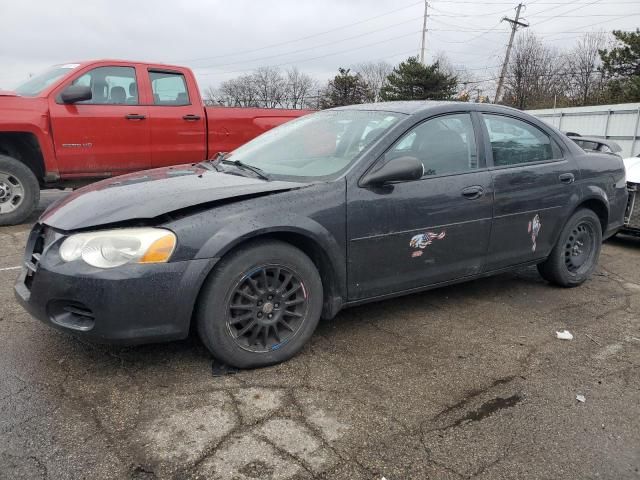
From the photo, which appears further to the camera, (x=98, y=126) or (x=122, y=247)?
(x=98, y=126)

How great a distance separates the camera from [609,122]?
19.0 metres

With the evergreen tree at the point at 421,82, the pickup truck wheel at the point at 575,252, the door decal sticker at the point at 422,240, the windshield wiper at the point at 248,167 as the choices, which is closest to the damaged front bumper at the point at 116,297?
the windshield wiper at the point at 248,167

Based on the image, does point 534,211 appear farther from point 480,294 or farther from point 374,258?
point 374,258

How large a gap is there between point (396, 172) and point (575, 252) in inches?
91.8

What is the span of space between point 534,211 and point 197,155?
4.77 metres

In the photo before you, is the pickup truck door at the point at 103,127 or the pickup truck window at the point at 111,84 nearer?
the pickup truck door at the point at 103,127

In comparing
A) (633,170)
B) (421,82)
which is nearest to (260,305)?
(633,170)

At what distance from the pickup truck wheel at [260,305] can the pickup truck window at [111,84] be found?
4.71 m

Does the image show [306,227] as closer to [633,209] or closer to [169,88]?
[633,209]

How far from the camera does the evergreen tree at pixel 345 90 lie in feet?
145

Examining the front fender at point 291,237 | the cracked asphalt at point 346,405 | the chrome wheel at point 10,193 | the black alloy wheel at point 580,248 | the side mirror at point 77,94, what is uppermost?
the side mirror at point 77,94

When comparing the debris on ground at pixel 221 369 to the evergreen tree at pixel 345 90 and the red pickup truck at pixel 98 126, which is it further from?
the evergreen tree at pixel 345 90

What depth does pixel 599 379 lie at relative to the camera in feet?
9.84

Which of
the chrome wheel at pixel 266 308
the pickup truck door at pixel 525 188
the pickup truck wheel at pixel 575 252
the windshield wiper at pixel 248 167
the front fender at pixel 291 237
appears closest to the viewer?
the front fender at pixel 291 237
